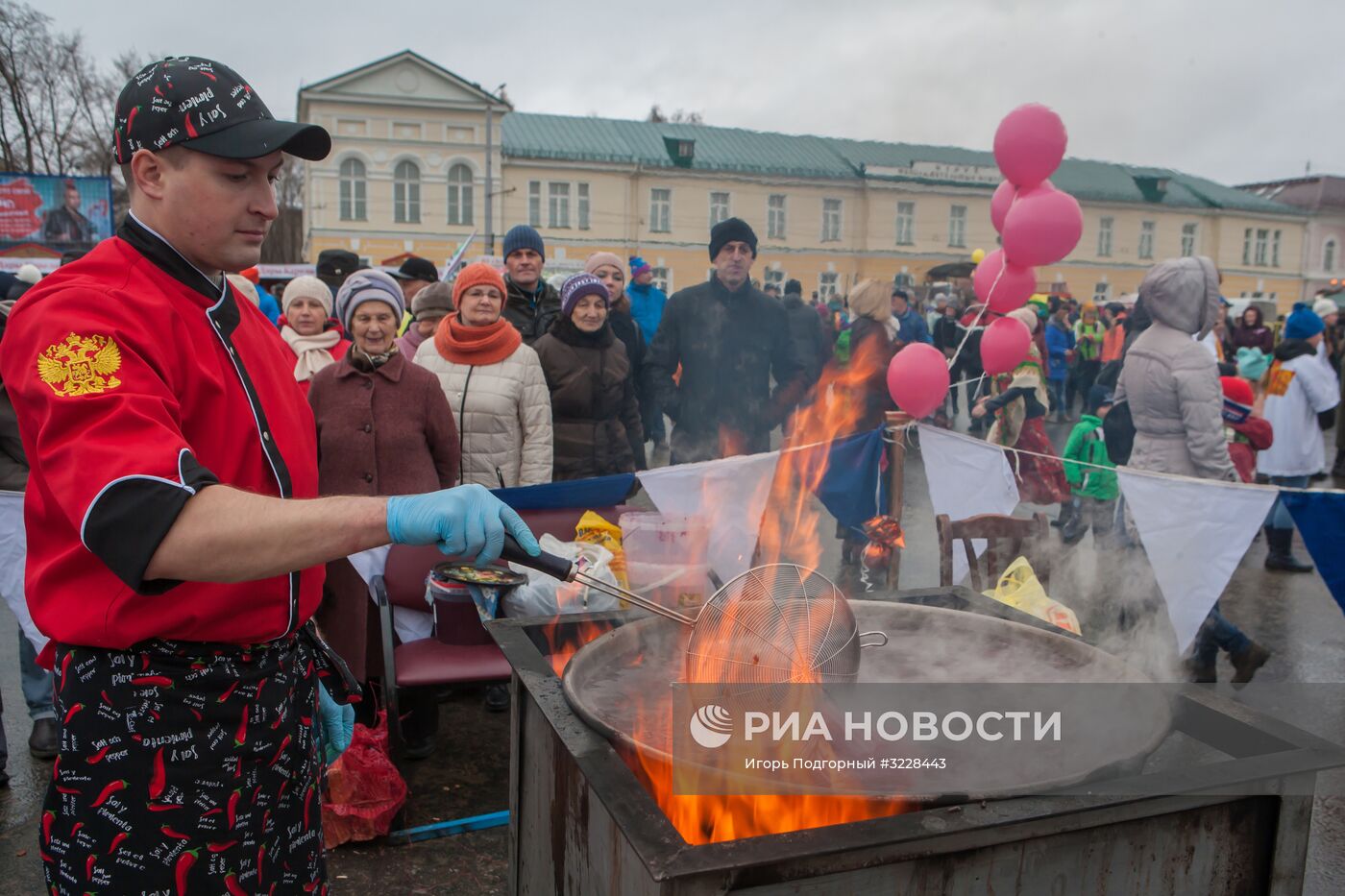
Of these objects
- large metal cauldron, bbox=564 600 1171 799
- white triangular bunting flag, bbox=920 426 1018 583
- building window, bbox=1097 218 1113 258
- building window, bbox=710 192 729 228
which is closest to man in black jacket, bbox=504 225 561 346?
white triangular bunting flag, bbox=920 426 1018 583

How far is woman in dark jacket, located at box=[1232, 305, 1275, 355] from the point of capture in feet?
44.2

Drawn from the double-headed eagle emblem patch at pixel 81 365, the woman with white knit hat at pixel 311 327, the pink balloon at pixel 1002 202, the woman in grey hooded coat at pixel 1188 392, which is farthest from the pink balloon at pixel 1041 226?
the double-headed eagle emblem patch at pixel 81 365

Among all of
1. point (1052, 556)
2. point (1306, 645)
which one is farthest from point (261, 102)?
point (1306, 645)

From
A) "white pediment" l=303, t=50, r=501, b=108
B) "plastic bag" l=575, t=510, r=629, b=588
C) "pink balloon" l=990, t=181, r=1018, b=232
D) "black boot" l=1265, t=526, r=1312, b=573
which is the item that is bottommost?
"black boot" l=1265, t=526, r=1312, b=573

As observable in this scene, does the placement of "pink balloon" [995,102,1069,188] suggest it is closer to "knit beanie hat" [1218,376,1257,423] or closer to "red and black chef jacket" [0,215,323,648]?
"knit beanie hat" [1218,376,1257,423]

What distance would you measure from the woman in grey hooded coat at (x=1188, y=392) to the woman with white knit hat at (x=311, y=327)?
14.7 feet

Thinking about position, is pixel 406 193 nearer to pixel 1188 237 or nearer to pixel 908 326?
pixel 908 326

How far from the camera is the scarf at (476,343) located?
482 centimetres

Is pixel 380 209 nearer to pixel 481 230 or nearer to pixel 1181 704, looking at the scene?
pixel 481 230

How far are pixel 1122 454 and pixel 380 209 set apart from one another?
1404 inches

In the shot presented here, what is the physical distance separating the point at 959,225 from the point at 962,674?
4188 centimetres

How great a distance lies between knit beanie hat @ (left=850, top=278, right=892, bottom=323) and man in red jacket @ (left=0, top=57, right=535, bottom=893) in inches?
242

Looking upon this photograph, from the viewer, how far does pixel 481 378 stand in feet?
15.8

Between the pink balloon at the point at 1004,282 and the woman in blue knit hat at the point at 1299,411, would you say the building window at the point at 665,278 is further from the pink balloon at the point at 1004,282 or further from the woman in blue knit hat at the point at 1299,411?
the pink balloon at the point at 1004,282
